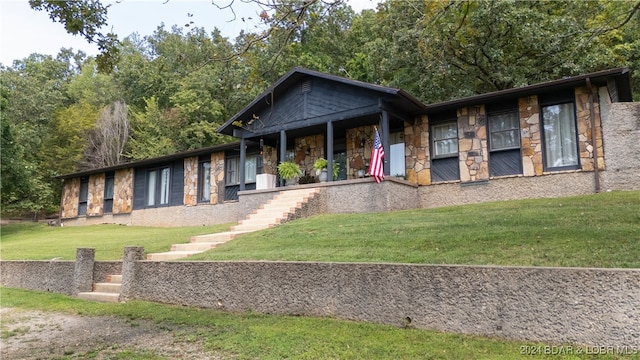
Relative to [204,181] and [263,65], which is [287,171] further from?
[204,181]

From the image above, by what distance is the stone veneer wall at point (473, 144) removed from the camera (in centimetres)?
1198

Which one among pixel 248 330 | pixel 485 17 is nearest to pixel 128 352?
pixel 248 330

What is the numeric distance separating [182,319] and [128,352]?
1.27 meters

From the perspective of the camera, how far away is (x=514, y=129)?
11.8 m

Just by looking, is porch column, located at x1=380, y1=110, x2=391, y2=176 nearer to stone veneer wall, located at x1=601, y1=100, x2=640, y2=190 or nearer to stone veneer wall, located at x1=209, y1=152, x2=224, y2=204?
stone veneer wall, located at x1=601, y1=100, x2=640, y2=190

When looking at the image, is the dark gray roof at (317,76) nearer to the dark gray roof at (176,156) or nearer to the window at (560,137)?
the dark gray roof at (176,156)

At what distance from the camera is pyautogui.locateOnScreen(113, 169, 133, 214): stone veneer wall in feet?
67.9

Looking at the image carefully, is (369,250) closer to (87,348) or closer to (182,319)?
(182,319)

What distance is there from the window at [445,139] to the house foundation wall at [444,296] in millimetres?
8453

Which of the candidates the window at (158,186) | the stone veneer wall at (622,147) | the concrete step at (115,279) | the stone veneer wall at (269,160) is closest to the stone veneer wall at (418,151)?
the stone veneer wall at (622,147)

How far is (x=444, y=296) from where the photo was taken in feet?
14.2

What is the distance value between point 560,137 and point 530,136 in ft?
2.31

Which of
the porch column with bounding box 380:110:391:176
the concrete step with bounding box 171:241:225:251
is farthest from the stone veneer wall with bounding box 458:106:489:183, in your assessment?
the concrete step with bounding box 171:241:225:251

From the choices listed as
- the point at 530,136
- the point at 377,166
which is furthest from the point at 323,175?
the point at 530,136
